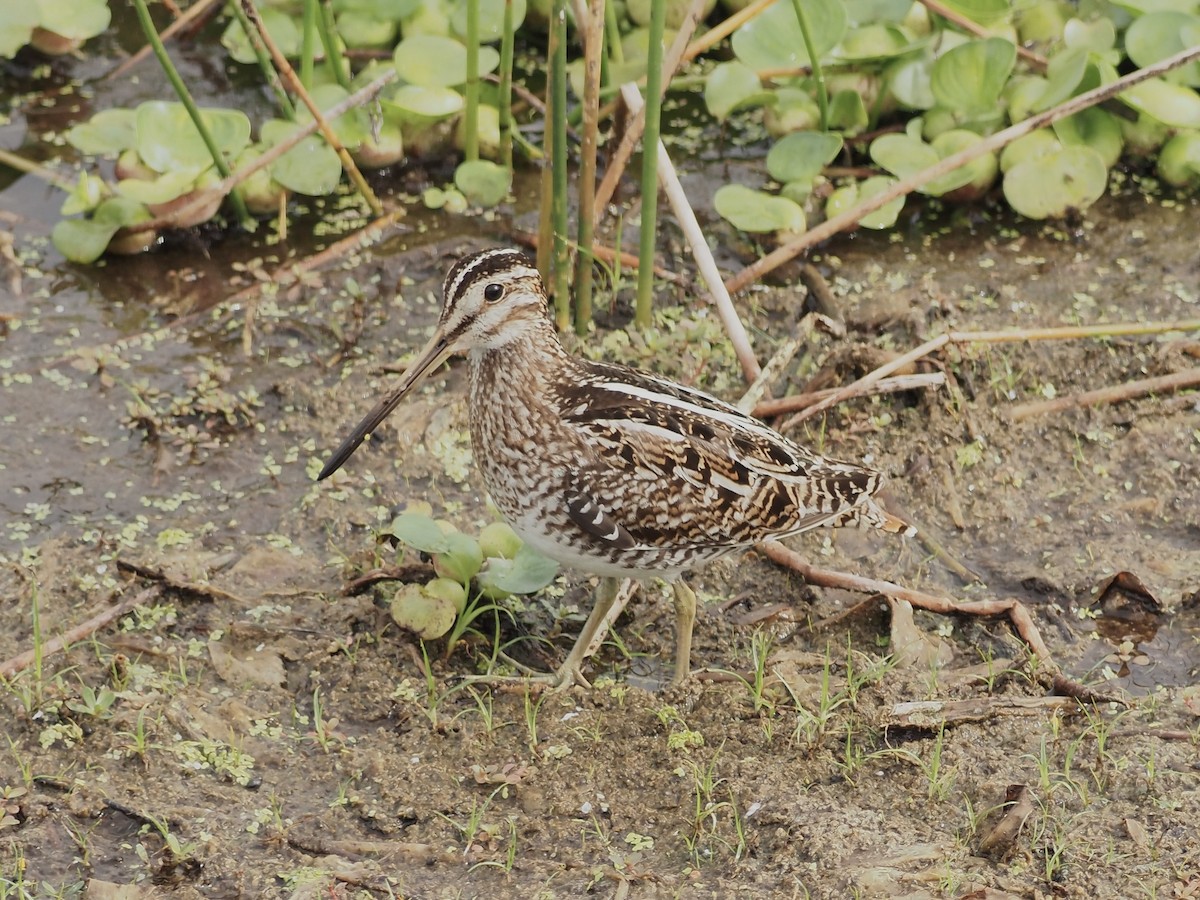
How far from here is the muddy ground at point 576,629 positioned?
357 cm

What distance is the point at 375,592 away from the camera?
4.47 metres

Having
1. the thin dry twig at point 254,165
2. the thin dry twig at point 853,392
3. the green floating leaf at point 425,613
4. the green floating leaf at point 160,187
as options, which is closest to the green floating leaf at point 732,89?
the thin dry twig at point 254,165

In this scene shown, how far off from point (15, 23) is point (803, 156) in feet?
11.0

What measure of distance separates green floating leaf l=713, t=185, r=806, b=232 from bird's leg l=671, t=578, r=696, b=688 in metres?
2.05

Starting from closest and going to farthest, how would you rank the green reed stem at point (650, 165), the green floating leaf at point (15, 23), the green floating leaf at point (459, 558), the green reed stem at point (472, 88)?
the green floating leaf at point (459, 558)
the green reed stem at point (650, 165)
the green reed stem at point (472, 88)
the green floating leaf at point (15, 23)

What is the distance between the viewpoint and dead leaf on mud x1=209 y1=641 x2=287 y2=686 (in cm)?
417

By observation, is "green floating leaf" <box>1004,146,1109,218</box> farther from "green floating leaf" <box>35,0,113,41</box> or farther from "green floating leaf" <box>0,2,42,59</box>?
"green floating leaf" <box>0,2,42,59</box>

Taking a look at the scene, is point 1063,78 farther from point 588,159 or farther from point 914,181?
point 588,159

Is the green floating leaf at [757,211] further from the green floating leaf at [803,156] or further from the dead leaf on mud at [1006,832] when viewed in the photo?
the dead leaf on mud at [1006,832]

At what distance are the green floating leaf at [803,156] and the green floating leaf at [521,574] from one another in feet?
7.80

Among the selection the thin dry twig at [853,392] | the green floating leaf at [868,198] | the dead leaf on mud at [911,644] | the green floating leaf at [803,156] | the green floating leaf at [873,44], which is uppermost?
the green floating leaf at [873,44]

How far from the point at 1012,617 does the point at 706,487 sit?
3.34ft

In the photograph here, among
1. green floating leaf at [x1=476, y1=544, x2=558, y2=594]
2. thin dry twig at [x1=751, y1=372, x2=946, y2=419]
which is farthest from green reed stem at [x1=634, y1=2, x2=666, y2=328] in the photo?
green floating leaf at [x1=476, y1=544, x2=558, y2=594]

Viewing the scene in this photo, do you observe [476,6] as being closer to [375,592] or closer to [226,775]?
[375,592]
